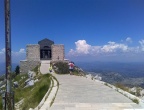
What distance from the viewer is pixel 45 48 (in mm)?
51062

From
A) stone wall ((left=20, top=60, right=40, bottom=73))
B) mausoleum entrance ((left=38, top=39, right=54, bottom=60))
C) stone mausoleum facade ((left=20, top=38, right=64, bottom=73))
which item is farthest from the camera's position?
mausoleum entrance ((left=38, top=39, right=54, bottom=60))

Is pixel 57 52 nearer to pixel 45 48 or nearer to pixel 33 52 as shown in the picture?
pixel 45 48

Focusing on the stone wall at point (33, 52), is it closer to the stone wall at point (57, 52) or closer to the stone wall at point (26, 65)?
the stone wall at point (26, 65)

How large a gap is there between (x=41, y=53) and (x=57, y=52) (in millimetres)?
3401

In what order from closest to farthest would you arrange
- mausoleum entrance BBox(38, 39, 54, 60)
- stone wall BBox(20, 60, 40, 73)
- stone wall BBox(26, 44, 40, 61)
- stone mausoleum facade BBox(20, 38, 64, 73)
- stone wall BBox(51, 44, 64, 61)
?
stone wall BBox(20, 60, 40, 73) → stone mausoleum facade BBox(20, 38, 64, 73) → stone wall BBox(26, 44, 40, 61) → stone wall BBox(51, 44, 64, 61) → mausoleum entrance BBox(38, 39, 54, 60)

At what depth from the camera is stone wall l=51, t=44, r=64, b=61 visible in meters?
50.0

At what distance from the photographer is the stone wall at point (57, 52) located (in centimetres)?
5003

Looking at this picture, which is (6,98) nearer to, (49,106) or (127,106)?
(49,106)

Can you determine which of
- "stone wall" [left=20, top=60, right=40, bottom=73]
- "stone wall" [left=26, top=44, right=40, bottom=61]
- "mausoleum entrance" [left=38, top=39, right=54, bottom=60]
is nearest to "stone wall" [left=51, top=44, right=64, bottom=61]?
"mausoleum entrance" [left=38, top=39, right=54, bottom=60]

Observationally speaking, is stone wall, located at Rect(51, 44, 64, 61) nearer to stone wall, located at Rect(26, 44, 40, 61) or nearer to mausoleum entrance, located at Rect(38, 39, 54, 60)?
mausoleum entrance, located at Rect(38, 39, 54, 60)

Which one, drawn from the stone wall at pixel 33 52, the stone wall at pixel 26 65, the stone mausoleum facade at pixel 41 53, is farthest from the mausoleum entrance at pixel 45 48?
the stone wall at pixel 26 65

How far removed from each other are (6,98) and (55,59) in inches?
1730

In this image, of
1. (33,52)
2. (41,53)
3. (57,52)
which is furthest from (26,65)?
(57,52)

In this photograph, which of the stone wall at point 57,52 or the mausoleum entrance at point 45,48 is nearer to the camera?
the stone wall at point 57,52
